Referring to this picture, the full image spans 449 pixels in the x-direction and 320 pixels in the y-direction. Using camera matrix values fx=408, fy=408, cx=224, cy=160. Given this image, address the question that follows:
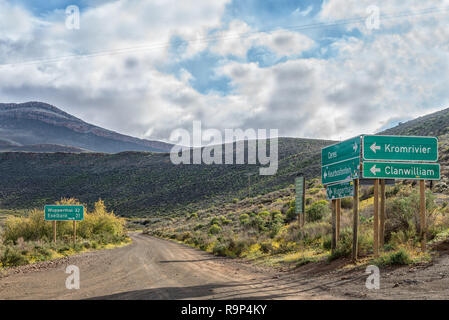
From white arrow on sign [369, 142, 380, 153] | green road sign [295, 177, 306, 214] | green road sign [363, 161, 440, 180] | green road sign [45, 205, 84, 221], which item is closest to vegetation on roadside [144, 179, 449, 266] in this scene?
green road sign [295, 177, 306, 214]

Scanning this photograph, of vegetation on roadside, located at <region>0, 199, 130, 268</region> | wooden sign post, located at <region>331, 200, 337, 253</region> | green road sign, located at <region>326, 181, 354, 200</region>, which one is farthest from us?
vegetation on roadside, located at <region>0, 199, 130, 268</region>

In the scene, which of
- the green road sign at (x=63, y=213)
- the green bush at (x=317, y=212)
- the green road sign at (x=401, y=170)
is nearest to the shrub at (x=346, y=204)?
the green bush at (x=317, y=212)

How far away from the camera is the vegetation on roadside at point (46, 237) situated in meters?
19.7

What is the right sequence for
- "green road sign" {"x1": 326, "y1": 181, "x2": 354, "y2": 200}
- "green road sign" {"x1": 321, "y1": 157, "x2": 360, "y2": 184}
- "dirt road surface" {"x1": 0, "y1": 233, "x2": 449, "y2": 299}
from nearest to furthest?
1. "dirt road surface" {"x1": 0, "y1": 233, "x2": 449, "y2": 299}
2. "green road sign" {"x1": 321, "y1": 157, "x2": 360, "y2": 184}
3. "green road sign" {"x1": 326, "y1": 181, "x2": 354, "y2": 200}

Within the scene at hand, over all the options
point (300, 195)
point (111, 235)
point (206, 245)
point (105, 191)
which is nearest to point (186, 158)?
point (105, 191)

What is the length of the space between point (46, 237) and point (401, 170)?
82.2ft

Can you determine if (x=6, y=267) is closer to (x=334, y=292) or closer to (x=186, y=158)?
(x=334, y=292)

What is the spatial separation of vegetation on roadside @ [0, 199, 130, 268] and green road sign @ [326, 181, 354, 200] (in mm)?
14010

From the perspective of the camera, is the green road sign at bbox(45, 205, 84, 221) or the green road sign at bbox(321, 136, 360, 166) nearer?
the green road sign at bbox(321, 136, 360, 166)

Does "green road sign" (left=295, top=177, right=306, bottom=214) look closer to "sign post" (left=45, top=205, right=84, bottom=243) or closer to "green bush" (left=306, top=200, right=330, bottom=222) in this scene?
"green bush" (left=306, top=200, right=330, bottom=222)

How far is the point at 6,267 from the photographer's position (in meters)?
17.3

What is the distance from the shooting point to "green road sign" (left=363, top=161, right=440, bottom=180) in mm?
12680

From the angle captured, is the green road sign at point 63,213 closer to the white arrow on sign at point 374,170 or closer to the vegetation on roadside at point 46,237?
the vegetation on roadside at point 46,237
